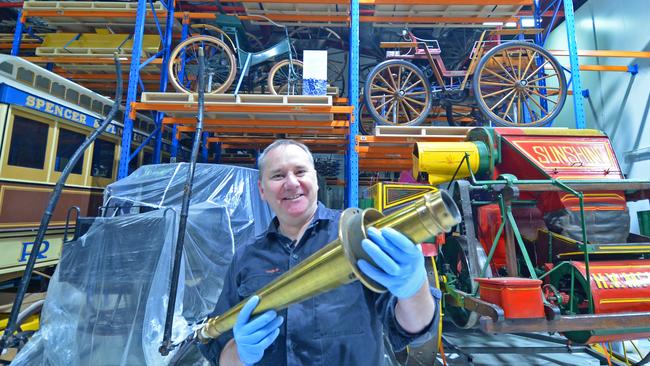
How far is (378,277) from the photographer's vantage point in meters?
0.78

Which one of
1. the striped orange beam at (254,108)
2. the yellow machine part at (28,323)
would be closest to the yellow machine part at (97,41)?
the striped orange beam at (254,108)

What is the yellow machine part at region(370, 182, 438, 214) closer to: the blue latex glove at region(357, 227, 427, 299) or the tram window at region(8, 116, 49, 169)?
the blue latex glove at region(357, 227, 427, 299)

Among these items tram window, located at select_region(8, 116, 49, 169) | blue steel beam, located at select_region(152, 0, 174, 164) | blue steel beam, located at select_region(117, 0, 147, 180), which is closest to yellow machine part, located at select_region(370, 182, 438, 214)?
blue steel beam, located at select_region(117, 0, 147, 180)

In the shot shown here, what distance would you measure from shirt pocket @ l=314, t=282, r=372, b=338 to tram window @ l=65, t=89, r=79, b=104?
6.12 metres

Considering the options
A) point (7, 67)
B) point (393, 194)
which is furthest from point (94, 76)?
point (393, 194)

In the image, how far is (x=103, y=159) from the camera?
6074 millimetres

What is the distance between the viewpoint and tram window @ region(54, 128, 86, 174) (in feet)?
16.8

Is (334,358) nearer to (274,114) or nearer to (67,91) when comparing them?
(274,114)

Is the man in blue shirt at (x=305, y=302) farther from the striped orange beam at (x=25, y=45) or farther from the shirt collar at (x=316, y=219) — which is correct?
the striped orange beam at (x=25, y=45)

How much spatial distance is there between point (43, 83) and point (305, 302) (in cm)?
589

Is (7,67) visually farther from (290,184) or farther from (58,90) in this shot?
(290,184)

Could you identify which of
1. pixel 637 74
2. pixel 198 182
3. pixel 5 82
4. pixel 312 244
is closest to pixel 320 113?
pixel 198 182

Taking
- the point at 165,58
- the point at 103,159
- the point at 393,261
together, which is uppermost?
the point at 165,58

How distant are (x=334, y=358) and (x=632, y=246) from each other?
2.82m
